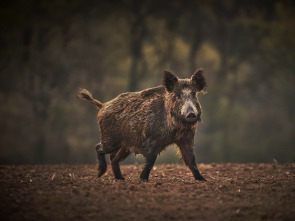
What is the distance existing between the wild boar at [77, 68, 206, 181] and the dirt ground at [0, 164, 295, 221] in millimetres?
771

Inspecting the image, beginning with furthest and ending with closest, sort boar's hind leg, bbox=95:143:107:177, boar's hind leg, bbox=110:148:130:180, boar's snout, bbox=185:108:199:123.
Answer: boar's hind leg, bbox=95:143:107:177 < boar's hind leg, bbox=110:148:130:180 < boar's snout, bbox=185:108:199:123

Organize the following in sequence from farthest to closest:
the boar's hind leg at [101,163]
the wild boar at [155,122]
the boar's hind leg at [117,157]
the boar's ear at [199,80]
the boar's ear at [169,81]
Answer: the boar's hind leg at [101,163]
the boar's hind leg at [117,157]
the boar's ear at [199,80]
the boar's ear at [169,81]
the wild boar at [155,122]

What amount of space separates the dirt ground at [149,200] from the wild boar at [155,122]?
0.77 metres

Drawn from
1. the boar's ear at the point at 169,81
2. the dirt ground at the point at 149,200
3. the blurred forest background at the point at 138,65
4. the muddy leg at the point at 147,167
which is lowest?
the dirt ground at the point at 149,200

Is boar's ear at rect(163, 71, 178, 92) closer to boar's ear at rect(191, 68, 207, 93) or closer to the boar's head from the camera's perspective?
the boar's head

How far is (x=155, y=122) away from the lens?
9.28m

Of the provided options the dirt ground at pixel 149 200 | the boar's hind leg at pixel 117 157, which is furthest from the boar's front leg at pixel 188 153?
the boar's hind leg at pixel 117 157

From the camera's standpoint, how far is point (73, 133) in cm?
2694

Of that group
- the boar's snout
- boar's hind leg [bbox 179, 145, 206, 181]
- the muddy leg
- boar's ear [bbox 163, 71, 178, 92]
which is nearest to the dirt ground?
boar's hind leg [bbox 179, 145, 206, 181]

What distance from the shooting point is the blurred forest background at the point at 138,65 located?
24812 mm

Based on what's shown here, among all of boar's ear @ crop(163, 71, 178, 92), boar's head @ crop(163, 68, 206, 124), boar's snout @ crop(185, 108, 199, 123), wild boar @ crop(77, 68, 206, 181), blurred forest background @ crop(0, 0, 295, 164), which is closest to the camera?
boar's snout @ crop(185, 108, 199, 123)

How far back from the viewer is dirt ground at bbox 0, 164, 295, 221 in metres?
6.09

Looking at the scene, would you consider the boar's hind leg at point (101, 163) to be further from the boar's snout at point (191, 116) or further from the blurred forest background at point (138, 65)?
the blurred forest background at point (138, 65)

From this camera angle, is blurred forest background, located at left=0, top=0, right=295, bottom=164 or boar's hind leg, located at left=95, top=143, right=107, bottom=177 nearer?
boar's hind leg, located at left=95, top=143, right=107, bottom=177
